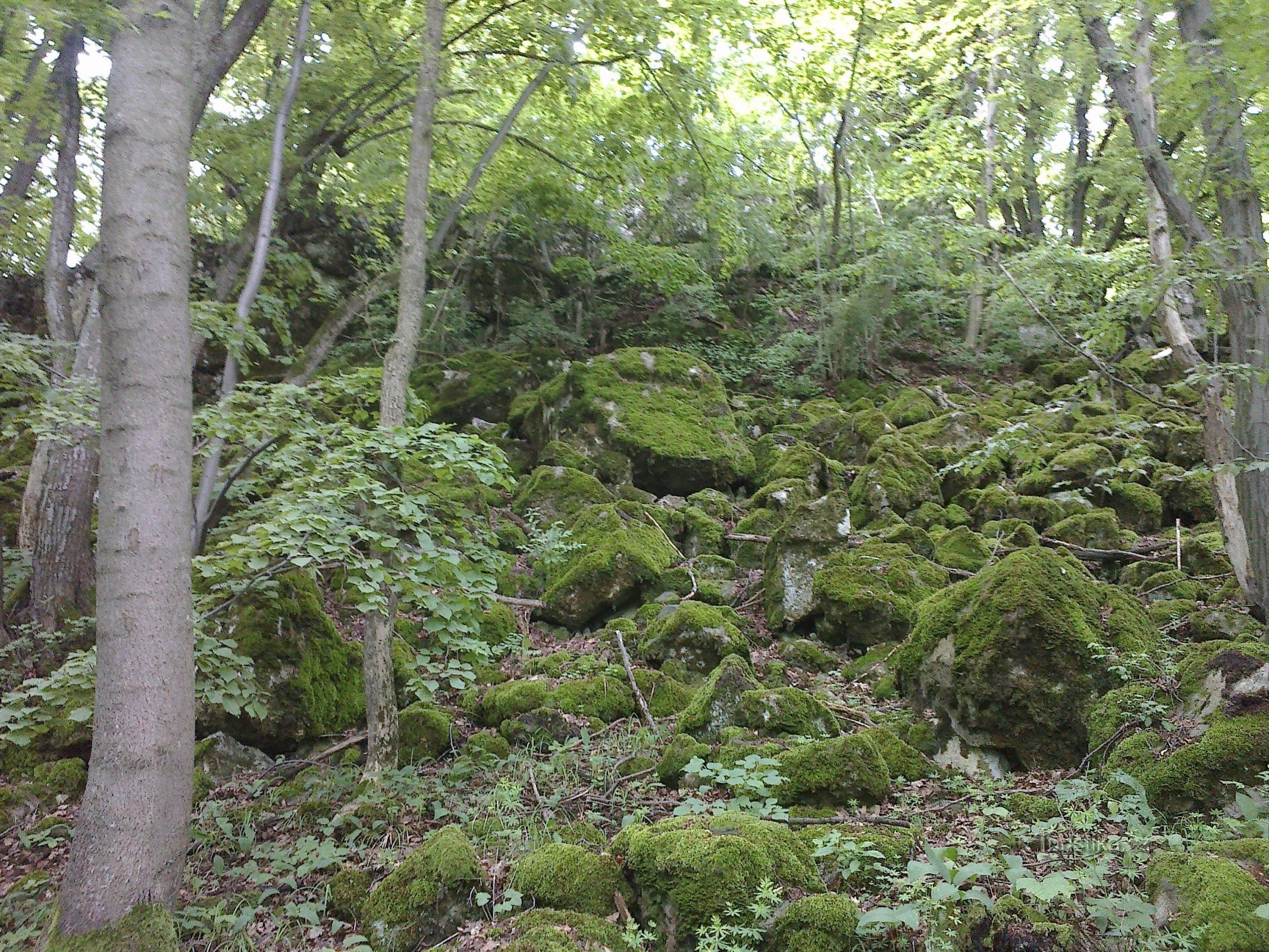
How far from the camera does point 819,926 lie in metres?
2.94

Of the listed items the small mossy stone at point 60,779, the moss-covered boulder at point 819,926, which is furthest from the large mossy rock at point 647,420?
the moss-covered boulder at point 819,926

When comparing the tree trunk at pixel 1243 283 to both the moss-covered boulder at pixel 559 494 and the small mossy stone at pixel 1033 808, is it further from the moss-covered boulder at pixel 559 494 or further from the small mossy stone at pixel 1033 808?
the moss-covered boulder at pixel 559 494

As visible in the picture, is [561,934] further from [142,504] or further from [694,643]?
[694,643]

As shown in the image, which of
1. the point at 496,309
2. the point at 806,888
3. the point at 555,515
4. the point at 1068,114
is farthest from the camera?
the point at 1068,114

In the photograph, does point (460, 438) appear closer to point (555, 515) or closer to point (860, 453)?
point (555, 515)

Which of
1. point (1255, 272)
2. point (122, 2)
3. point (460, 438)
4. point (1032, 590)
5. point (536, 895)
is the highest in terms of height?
point (122, 2)

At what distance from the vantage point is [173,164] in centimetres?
357

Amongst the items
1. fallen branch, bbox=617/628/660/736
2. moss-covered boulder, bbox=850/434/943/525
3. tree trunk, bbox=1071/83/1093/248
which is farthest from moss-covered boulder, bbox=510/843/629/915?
tree trunk, bbox=1071/83/1093/248

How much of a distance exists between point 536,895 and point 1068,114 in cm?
2057

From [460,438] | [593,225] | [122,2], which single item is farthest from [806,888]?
[593,225]

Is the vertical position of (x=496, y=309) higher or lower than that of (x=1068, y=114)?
lower

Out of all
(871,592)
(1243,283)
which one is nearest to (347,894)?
(871,592)

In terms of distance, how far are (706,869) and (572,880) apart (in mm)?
616

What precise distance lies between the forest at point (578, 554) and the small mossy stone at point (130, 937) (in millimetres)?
22
